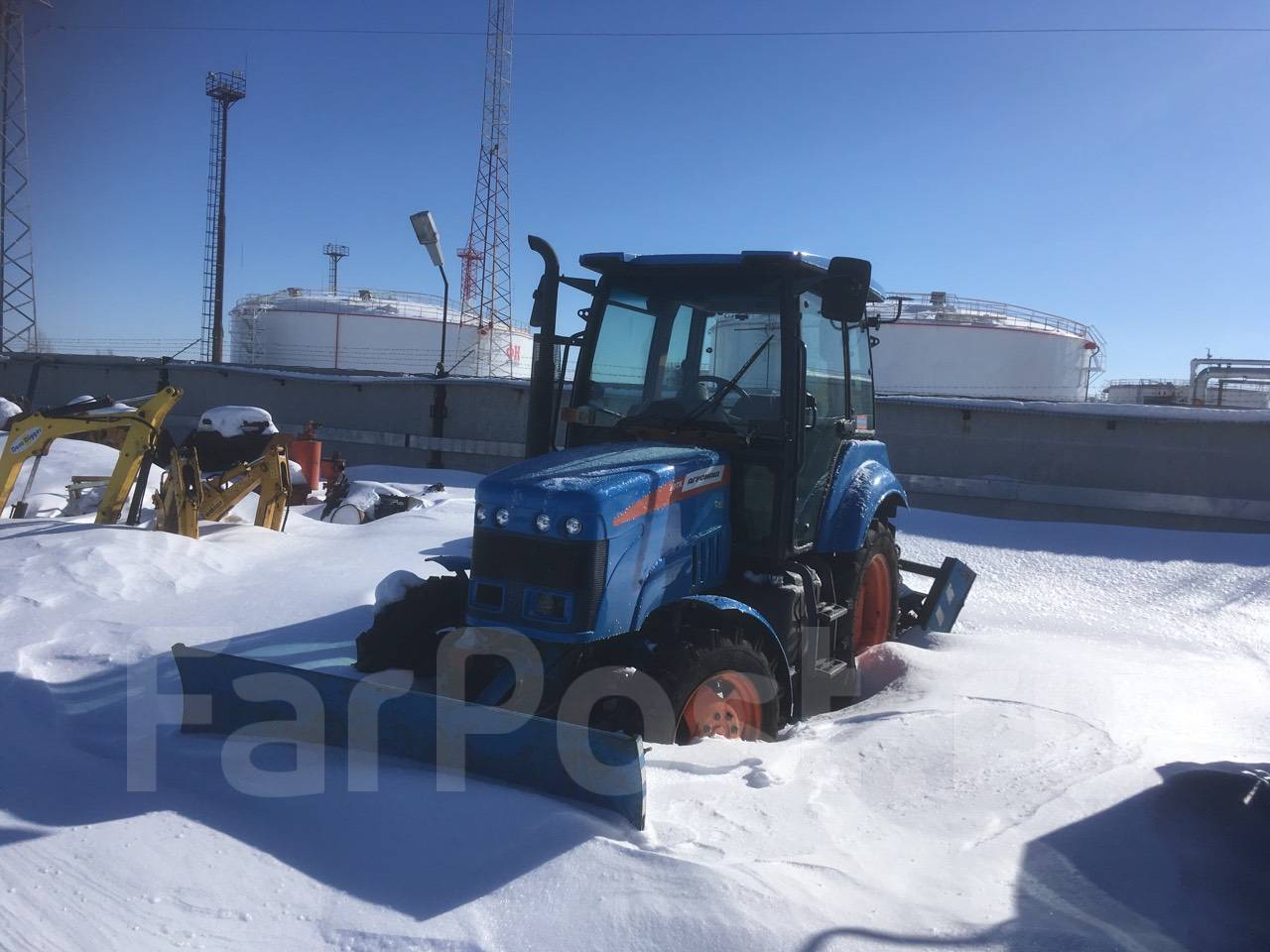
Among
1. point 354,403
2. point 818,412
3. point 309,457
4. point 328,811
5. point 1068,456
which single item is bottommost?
point 328,811

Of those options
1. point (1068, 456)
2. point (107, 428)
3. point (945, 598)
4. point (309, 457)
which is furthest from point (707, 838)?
point (309, 457)

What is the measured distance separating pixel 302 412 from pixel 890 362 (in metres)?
16.8

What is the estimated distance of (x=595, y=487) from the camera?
380 centimetres

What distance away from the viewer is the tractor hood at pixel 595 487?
3.77 metres

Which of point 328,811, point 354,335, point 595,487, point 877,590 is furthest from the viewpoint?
point 354,335

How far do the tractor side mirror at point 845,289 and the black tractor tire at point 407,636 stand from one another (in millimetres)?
2355

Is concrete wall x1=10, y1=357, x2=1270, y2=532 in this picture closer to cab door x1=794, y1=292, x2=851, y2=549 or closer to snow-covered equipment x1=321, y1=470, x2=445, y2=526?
snow-covered equipment x1=321, y1=470, x2=445, y2=526

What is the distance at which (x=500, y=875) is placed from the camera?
2.84 m

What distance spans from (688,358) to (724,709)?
1.90 meters

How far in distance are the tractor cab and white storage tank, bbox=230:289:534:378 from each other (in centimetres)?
2774

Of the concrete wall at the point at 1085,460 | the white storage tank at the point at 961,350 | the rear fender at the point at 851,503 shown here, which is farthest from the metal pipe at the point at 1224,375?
the rear fender at the point at 851,503

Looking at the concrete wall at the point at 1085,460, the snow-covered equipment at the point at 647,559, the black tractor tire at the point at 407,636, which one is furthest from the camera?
the concrete wall at the point at 1085,460

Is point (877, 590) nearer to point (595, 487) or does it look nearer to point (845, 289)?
point (845, 289)

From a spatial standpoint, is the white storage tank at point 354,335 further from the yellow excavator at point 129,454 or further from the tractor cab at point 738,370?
the tractor cab at point 738,370
